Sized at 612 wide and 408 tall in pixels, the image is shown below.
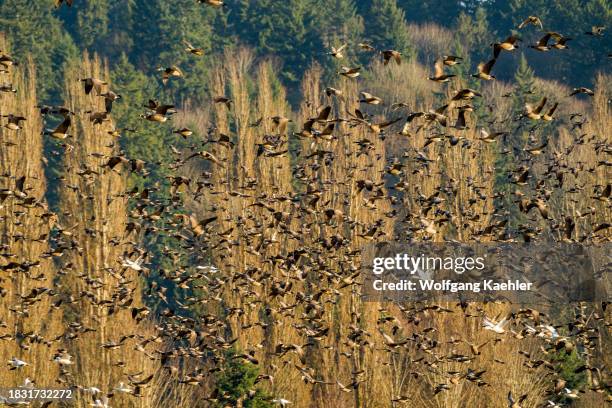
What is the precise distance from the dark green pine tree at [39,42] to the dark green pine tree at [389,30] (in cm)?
1984

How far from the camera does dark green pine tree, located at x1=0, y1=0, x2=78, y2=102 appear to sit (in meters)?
60.6

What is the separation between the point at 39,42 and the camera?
208ft

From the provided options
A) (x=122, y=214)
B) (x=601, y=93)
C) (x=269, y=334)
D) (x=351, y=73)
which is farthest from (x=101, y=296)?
(x=601, y=93)

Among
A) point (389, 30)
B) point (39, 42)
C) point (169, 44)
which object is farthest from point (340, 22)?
point (39, 42)

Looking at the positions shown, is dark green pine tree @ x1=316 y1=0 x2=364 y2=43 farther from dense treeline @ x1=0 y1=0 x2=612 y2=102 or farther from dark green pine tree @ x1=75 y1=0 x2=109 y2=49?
dark green pine tree @ x1=75 y1=0 x2=109 y2=49

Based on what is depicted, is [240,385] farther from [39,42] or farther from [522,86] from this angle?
[39,42]

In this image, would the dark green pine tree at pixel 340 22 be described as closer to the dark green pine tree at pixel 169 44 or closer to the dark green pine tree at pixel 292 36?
the dark green pine tree at pixel 292 36

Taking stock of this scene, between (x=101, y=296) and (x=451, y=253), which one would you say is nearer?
(x=101, y=296)

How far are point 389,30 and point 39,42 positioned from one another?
22613mm

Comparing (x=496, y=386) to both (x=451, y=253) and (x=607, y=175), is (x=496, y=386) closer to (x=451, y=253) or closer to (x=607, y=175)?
(x=451, y=253)

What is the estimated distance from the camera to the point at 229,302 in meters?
30.3

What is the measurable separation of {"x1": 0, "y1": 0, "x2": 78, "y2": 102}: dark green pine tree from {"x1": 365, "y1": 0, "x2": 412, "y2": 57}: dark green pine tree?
19841 millimetres

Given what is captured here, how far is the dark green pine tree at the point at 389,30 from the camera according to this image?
2623 inches

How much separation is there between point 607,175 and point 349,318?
9.20 m
